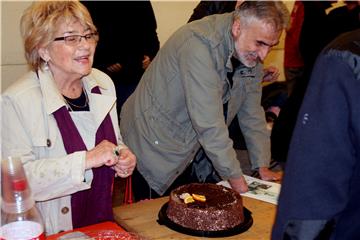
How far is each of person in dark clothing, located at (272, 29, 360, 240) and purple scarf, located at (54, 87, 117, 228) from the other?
100 centimetres

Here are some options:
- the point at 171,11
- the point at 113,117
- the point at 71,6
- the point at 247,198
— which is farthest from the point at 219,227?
the point at 171,11

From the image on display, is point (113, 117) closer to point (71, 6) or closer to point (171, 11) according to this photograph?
point (71, 6)

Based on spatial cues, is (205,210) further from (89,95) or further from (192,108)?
(89,95)

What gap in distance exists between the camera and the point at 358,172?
32.4 inches

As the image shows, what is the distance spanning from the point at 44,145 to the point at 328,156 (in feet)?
3.54

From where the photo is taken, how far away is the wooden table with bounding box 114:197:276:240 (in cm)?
158

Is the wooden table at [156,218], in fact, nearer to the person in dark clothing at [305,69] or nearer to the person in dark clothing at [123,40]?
the person in dark clothing at [305,69]

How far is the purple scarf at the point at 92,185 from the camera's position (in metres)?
1.70

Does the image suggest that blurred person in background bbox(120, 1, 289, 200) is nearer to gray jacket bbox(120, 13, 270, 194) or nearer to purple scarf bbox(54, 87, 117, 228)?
gray jacket bbox(120, 13, 270, 194)

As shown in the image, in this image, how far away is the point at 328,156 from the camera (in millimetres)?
805

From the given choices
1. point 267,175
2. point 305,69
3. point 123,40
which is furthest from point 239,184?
point 123,40

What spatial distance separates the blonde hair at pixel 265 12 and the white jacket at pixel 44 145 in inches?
28.4

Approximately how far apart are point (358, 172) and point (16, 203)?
0.79m

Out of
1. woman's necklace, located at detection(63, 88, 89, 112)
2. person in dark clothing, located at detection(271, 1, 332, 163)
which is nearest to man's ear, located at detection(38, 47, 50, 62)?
woman's necklace, located at detection(63, 88, 89, 112)
